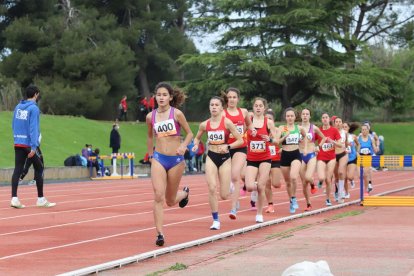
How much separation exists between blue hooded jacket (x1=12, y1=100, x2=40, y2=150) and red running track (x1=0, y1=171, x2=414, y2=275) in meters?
1.26

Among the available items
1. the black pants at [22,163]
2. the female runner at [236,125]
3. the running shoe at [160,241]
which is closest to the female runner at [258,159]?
the female runner at [236,125]

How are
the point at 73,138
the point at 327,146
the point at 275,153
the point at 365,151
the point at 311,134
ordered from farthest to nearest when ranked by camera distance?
1. the point at 73,138
2. the point at 365,151
3. the point at 327,146
4. the point at 311,134
5. the point at 275,153

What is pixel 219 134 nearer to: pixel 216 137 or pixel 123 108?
pixel 216 137

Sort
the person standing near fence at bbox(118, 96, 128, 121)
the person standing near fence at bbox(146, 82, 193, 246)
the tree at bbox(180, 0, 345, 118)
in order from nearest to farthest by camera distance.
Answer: the person standing near fence at bbox(146, 82, 193, 246) → the person standing near fence at bbox(118, 96, 128, 121) → the tree at bbox(180, 0, 345, 118)

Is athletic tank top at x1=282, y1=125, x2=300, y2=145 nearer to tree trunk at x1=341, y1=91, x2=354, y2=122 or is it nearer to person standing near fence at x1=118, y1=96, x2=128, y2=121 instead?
person standing near fence at x1=118, y1=96, x2=128, y2=121

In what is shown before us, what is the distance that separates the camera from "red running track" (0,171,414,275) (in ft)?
31.8

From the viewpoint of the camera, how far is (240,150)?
13766 millimetres

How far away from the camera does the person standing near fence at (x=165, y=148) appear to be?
1091 centimetres

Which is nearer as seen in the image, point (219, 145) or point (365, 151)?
point (219, 145)

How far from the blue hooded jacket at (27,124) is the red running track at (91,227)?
1257 mm

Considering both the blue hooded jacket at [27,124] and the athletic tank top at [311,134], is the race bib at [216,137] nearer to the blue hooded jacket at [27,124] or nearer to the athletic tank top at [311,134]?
the blue hooded jacket at [27,124]

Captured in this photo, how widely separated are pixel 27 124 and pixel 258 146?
4397mm

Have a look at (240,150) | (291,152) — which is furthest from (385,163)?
(240,150)

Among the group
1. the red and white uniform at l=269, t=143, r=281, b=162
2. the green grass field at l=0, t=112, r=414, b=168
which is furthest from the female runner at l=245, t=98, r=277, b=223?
the green grass field at l=0, t=112, r=414, b=168
